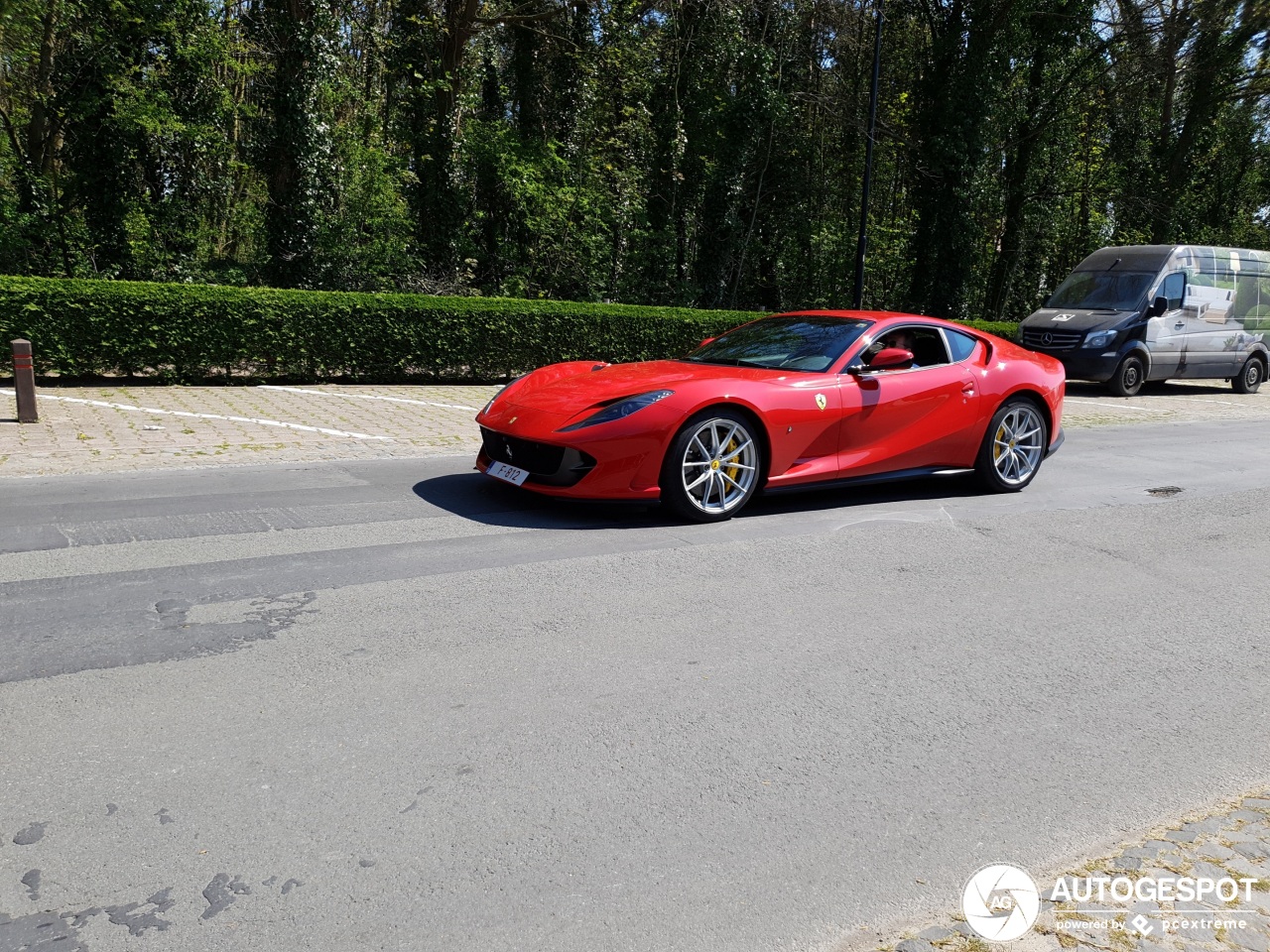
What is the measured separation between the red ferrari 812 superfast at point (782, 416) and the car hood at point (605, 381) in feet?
0.05

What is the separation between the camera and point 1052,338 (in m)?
18.5

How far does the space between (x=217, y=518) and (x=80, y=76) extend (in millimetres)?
16390

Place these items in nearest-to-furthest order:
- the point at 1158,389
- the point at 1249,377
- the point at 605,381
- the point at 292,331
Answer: the point at 605,381 → the point at 292,331 → the point at 1249,377 → the point at 1158,389

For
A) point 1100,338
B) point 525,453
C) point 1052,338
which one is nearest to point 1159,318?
point 1100,338

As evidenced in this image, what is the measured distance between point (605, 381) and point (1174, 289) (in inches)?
608

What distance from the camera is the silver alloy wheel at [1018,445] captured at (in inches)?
317

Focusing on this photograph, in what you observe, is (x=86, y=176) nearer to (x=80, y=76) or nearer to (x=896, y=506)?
(x=80, y=76)

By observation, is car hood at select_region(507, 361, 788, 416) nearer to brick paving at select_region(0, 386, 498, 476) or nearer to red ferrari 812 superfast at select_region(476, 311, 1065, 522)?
red ferrari 812 superfast at select_region(476, 311, 1065, 522)

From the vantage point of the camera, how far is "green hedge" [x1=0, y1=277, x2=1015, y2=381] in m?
12.7

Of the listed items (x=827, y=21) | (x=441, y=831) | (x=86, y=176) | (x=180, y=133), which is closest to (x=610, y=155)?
(x=827, y=21)

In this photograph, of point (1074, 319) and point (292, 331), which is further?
point (1074, 319)

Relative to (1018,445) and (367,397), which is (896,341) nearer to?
(1018,445)

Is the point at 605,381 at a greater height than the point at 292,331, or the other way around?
the point at 292,331

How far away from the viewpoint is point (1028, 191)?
94.6ft
